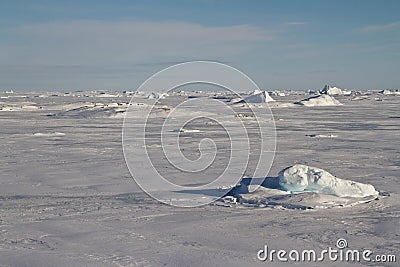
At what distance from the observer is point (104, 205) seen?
7.62 m

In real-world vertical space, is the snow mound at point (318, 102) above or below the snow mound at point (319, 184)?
above

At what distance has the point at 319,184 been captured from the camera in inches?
310

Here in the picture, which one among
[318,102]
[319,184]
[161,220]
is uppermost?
[318,102]

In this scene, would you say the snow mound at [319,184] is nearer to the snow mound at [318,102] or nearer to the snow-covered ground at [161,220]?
the snow-covered ground at [161,220]

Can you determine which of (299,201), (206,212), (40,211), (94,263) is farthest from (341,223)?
(40,211)

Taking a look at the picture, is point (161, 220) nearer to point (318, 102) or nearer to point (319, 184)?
point (319, 184)

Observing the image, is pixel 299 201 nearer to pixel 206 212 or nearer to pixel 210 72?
pixel 206 212

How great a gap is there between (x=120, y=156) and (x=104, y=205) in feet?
18.6

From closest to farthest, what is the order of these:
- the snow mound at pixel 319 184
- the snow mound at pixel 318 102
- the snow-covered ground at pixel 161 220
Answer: the snow-covered ground at pixel 161 220 < the snow mound at pixel 319 184 < the snow mound at pixel 318 102

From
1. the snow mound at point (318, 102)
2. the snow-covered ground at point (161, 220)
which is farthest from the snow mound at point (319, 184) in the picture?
the snow mound at point (318, 102)

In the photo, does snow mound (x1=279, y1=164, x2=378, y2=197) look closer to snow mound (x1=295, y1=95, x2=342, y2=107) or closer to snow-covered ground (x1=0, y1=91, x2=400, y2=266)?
snow-covered ground (x1=0, y1=91, x2=400, y2=266)

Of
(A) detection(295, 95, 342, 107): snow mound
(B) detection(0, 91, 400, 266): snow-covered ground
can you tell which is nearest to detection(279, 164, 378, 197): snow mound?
(B) detection(0, 91, 400, 266): snow-covered ground

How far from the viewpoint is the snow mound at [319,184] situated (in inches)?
309

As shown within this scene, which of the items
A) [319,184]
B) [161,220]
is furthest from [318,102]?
[161,220]
